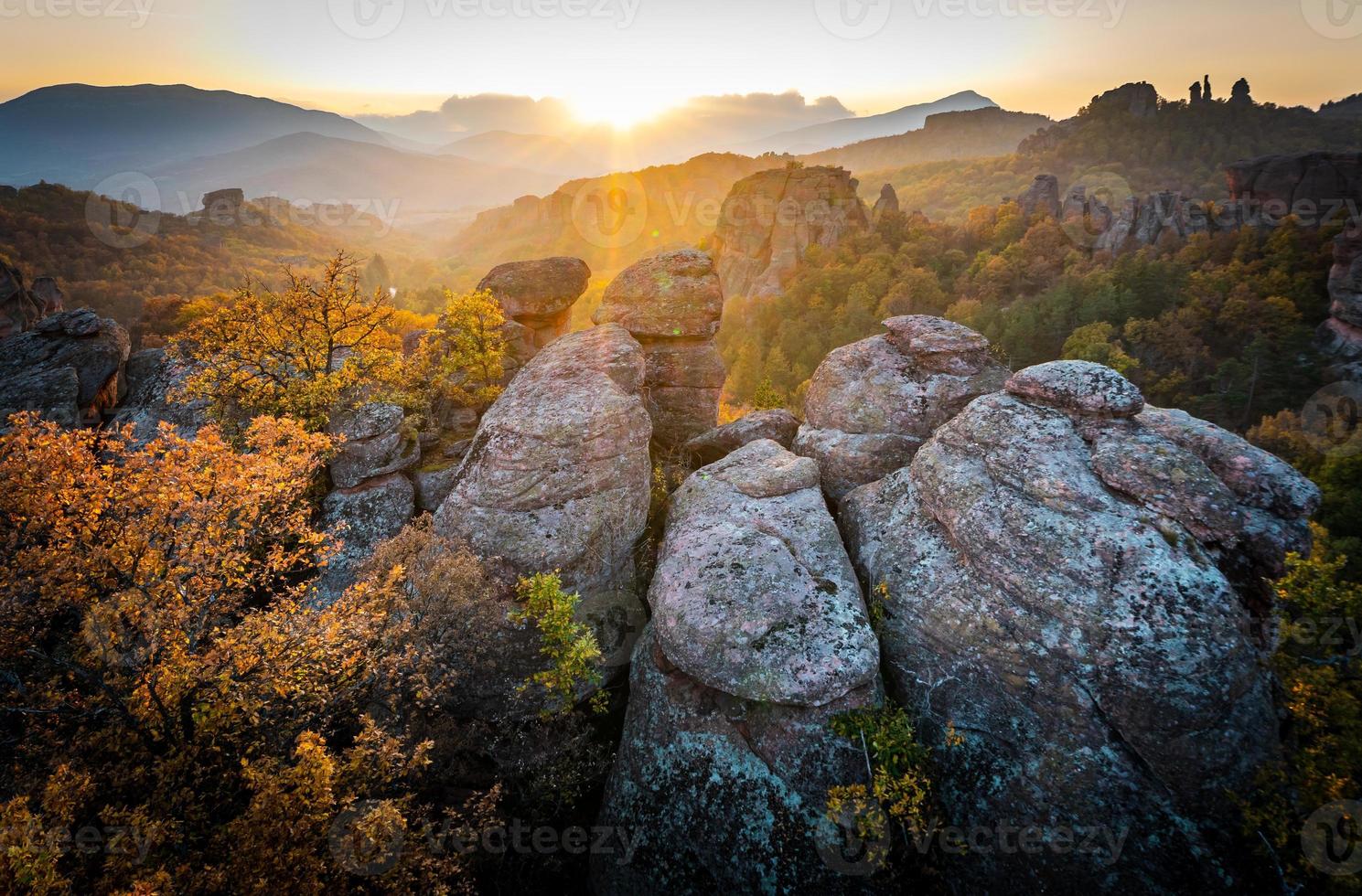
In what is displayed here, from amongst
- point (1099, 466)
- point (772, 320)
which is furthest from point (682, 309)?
point (772, 320)

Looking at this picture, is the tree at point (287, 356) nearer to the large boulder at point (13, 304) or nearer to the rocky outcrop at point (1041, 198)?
the large boulder at point (13, 304)

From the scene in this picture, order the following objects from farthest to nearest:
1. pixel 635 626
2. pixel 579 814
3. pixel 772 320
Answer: pixel 772 320 < pixel 635 626 < pixel 579 814

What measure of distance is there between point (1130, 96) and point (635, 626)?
805 ft

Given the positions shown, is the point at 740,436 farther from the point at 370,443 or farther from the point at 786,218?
the point at 786,218

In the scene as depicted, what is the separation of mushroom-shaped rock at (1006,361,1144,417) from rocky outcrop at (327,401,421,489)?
21.3m

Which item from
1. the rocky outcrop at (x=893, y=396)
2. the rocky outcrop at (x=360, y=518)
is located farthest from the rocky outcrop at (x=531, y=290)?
the rocky outcrop at (x=893, y=396)

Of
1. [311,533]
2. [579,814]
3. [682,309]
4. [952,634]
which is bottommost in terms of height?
[579,814]

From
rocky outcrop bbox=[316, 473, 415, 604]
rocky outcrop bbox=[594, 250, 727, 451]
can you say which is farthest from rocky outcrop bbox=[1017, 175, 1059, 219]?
rocky outcrop bbox=[316, 473, 415, 604]

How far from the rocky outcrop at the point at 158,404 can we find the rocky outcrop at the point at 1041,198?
389ft

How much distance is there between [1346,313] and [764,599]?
83.7 m

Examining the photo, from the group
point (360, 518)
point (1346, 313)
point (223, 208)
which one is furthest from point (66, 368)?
point (223, 208)

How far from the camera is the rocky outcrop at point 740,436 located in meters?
23.3

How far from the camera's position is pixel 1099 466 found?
44.2 feet

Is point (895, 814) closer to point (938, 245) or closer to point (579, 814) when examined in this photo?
point (579, 814)
